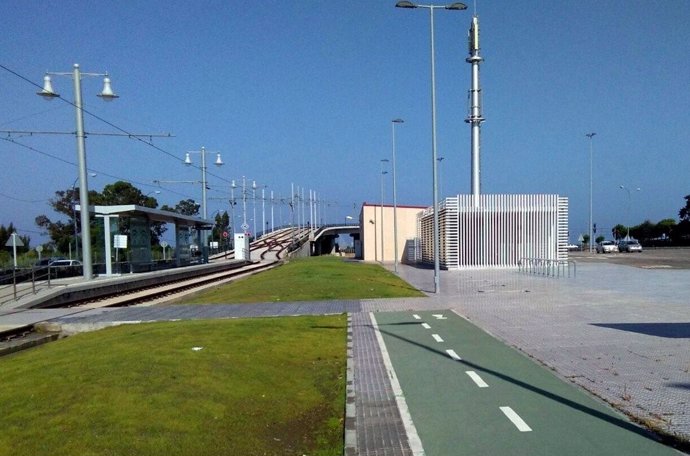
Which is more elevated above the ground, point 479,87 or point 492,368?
point 479,87

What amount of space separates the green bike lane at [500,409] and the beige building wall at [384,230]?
53.6 meters

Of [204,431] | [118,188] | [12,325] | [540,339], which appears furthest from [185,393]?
[118,188]

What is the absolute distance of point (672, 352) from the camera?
9.36 meters

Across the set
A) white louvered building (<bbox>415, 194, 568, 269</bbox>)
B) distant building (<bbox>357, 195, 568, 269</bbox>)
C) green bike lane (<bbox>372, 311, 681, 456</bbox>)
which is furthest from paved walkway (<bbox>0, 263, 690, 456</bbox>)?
white louvered building (<bbox>415, 194, 568, 269</bbox>)

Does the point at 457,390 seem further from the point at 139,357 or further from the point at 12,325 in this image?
the point at 12,325

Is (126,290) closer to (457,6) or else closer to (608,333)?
(457,6)

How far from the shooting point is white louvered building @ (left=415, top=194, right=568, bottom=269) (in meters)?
39.9

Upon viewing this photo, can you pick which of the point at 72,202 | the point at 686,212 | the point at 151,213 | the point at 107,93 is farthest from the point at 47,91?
the point at 686,212

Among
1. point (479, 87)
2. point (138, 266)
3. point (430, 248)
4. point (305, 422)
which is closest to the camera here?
point (305, 422)

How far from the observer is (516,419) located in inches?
239

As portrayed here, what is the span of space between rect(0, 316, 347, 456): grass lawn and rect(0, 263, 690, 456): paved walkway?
1.84 ft

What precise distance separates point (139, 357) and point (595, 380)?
252 inches

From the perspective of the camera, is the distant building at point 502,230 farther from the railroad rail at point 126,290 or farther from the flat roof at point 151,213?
the flat roof at point 151,213

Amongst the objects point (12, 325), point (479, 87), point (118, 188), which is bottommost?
point (12, 325)
